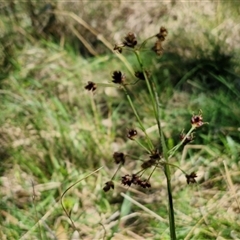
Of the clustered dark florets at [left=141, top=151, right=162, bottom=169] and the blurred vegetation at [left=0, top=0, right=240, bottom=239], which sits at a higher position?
the clustered dark florets at [left=141, top=151, right=162, bottom=169]

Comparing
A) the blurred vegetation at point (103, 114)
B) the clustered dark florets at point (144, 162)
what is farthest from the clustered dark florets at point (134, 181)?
the blurred vegetation at point (103, 114)

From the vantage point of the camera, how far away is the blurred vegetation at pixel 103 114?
1.66 meters

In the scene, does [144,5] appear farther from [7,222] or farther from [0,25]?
[7,222]

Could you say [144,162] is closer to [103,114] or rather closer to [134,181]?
[134,181]

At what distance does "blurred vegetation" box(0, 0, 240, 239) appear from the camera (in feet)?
5.45

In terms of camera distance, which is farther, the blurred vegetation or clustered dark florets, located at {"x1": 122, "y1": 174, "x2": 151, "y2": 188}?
the blurred vegetation

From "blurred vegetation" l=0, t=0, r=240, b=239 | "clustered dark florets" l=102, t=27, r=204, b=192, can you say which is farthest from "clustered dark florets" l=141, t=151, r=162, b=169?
"blurred vegetation" l=0, t=0, r=240, b=239

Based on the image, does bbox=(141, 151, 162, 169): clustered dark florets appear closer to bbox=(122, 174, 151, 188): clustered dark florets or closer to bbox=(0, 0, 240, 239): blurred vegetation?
bbox=(122, 174, 151, 188): clustered dark florets

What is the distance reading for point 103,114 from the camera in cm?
222

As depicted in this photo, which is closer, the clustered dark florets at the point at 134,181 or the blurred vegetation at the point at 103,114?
the clustered dark florets at the point at 134,181

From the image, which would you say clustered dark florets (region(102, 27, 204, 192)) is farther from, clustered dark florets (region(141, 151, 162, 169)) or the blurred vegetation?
the blurred vegetation

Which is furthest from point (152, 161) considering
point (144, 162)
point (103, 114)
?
point (103, 114)

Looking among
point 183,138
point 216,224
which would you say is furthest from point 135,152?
point 183,138

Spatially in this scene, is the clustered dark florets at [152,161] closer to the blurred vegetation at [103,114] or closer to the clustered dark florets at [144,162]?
the clustered dark florets at [144,162]
